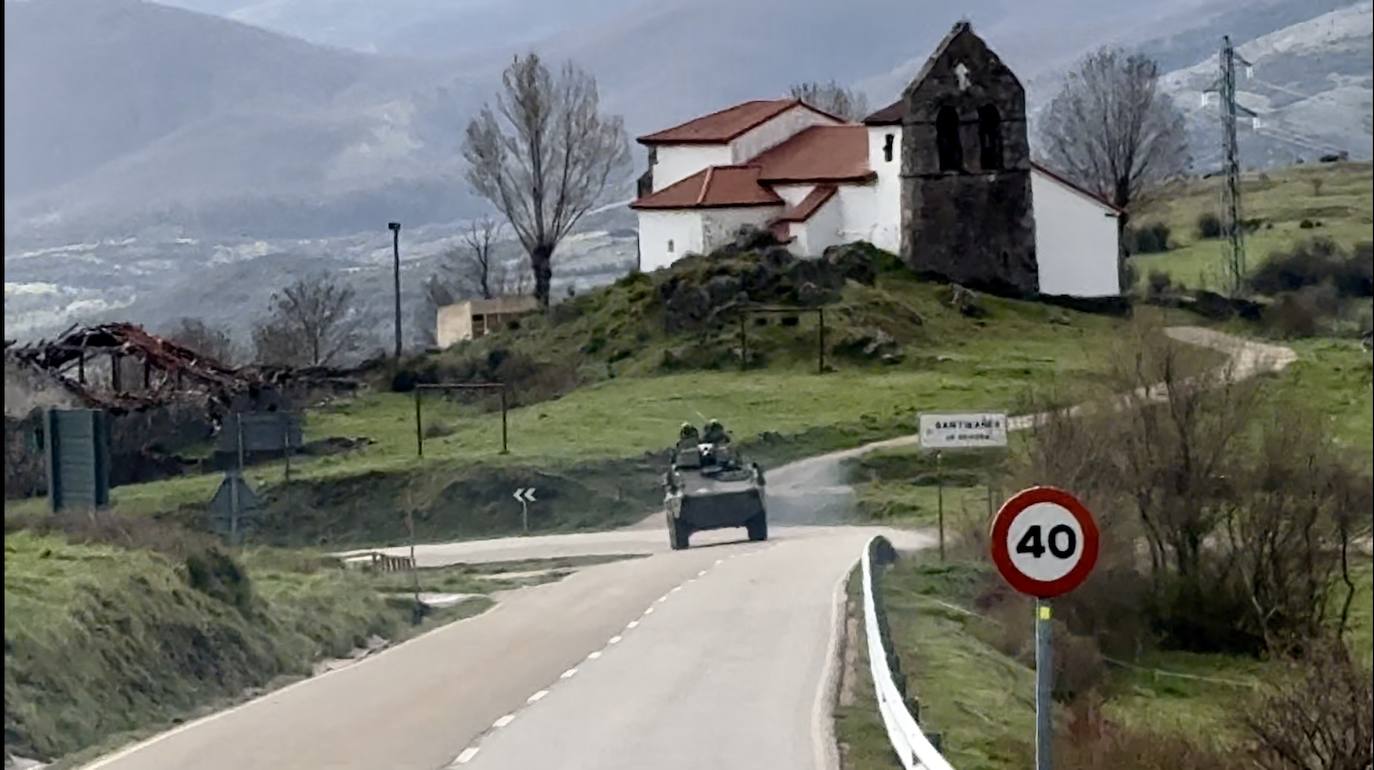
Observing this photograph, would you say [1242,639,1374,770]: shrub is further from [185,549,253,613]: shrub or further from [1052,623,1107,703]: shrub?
[185,549,253,613]: shrub

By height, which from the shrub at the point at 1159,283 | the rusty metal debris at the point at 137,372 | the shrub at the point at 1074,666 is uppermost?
the shrub at the point at 1159,283

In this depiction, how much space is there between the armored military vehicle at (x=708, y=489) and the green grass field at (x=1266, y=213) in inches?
379

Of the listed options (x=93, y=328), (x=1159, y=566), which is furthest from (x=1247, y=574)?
(x=93, y=328)

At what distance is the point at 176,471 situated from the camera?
54.9m

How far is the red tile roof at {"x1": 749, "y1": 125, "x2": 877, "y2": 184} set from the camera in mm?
78750

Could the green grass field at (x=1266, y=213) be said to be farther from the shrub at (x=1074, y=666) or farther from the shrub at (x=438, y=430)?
the shrub at (x=438, y=430)

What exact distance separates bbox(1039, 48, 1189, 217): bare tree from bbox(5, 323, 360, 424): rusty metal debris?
820 inches

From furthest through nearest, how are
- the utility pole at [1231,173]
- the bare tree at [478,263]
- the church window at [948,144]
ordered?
the church window at [948,144], the bare tree at [478,263], the utility pole at [1231,173]

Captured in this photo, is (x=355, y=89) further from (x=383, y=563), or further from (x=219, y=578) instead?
(x=219, y=578)

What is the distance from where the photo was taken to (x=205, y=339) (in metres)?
53.5

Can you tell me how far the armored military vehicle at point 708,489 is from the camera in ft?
145

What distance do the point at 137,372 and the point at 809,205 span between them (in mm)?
31520

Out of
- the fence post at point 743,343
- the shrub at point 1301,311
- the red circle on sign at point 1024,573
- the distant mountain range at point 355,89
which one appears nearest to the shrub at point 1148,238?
the distant mountain range at point 355,89

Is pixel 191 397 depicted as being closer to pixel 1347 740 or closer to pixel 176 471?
pixel 176 471
